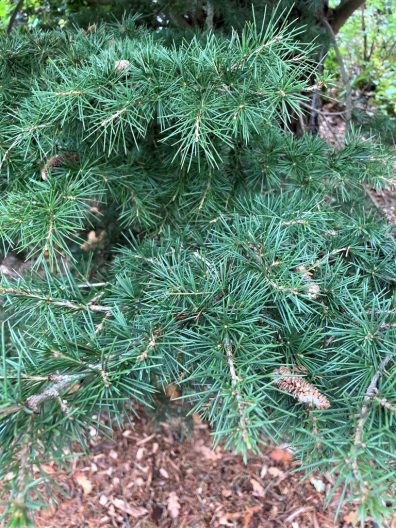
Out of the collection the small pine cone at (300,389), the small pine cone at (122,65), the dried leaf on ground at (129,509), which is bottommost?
the dried leaf on ground at (129,509)

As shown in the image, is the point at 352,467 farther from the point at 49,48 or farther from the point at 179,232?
the point at 49,48

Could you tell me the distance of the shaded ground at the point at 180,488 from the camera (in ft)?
4.50

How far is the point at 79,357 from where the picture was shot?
1.57 ft

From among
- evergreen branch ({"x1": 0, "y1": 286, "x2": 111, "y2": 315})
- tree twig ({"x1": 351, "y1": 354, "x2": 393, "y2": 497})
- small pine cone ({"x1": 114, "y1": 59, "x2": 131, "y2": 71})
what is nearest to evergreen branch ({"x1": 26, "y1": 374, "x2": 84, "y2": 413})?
evergreen branch ({"x1": 0, "y1": 286, "x2": 111, "y2": 315})

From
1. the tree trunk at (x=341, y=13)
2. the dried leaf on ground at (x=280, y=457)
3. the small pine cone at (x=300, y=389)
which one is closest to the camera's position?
the small pine cone at (x=300, y=389)

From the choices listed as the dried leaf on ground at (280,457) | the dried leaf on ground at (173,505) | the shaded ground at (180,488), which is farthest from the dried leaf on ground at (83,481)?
the dried leaf on ground at (280,457)

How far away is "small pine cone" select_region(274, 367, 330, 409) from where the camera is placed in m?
0.47

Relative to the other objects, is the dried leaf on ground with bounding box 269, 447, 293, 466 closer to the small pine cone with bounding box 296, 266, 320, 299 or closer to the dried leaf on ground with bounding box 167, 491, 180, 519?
the dried leaf on ground with bounding box 167, 491, 180, 519

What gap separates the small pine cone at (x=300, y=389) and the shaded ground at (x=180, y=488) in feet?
3.51

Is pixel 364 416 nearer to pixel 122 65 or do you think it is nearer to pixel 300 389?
pixel 300 389

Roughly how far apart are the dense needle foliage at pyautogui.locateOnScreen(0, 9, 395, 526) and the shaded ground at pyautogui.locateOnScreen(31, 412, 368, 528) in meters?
0.90

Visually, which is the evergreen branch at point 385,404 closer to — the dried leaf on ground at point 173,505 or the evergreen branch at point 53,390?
the evergreen branch at point 53,390

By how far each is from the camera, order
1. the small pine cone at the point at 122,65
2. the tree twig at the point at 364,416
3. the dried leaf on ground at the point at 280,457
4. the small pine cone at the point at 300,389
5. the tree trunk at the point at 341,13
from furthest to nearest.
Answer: the dried leaf on ground at the point at 280,457 < the tree trunk at the point at 341,13 < the small pine cone at the point at 122,65 < the small pine cone at the point at 300,389 < the tree twig at the point at 364,416

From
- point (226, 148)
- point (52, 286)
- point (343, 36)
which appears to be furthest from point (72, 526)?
point (343, 36)
